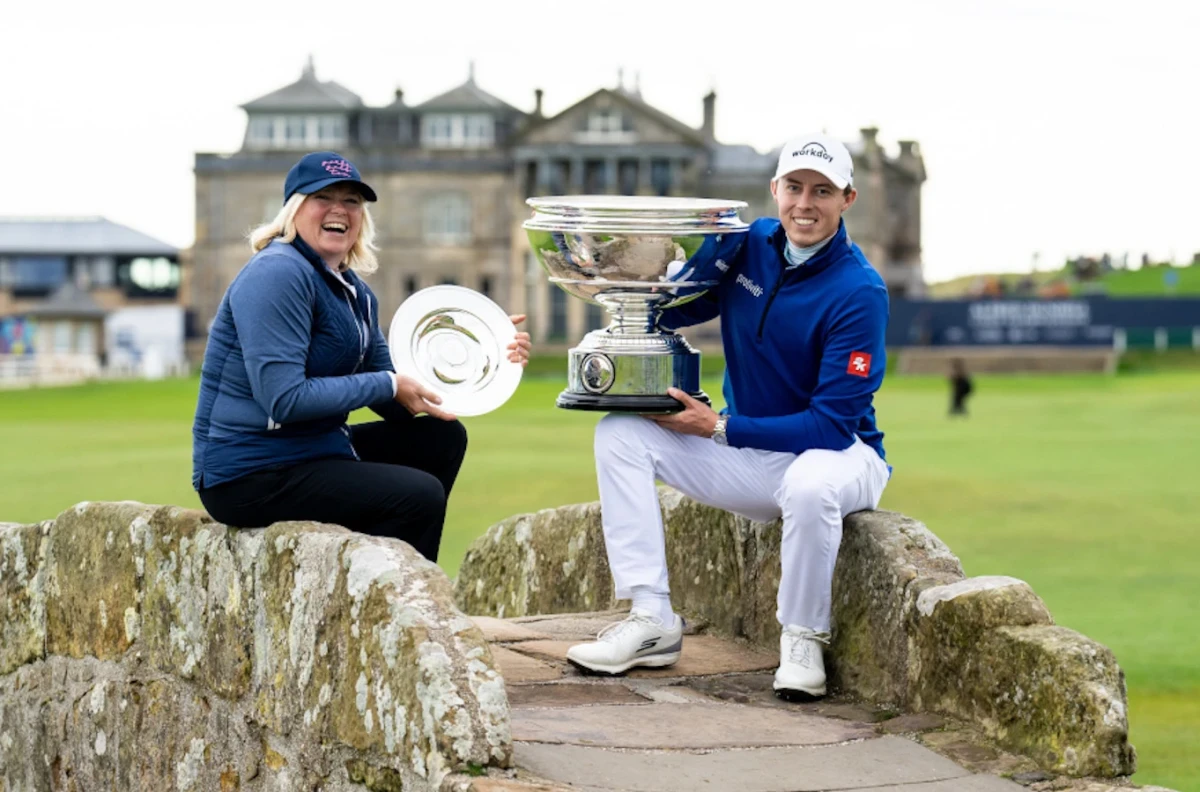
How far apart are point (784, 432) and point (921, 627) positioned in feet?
2.63

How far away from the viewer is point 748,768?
4.72m

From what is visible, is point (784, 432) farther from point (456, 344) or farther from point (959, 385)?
point (959, 385)

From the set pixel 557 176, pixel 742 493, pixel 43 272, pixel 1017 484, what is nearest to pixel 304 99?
pixel 557 176

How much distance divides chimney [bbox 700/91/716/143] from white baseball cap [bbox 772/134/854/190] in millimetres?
86971

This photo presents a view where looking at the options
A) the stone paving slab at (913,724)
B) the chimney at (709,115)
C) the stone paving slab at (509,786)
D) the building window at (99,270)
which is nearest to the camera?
the stone paving slab at (509,786)

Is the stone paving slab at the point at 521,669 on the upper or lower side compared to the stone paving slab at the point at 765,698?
upper

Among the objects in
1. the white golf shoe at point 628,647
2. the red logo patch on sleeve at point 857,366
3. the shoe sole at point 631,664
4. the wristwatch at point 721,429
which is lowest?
the shoe sole at point 631,664

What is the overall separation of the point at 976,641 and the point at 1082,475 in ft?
63.9

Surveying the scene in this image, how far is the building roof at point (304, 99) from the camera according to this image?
303ft

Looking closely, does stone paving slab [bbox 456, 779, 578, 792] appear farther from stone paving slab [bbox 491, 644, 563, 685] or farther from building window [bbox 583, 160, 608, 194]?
building window [bbox 583, 160, 608, 194]

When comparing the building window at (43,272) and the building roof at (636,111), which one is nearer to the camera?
the building roof at (636,111)

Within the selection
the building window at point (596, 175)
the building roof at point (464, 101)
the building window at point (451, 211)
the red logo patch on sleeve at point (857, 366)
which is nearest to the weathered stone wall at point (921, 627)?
the red logo patch on sleeve at point (857, 366)

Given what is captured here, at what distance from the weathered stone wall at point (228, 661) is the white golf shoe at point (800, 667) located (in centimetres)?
127

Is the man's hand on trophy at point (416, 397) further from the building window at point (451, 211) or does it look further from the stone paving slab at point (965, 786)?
the building window at point (451, 211)
